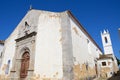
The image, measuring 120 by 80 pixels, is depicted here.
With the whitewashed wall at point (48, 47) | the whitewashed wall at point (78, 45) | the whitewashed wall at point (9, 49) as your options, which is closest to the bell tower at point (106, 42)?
the whitewashed wall at point (78, 45)

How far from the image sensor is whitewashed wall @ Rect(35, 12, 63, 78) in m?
8.55

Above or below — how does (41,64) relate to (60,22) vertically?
below

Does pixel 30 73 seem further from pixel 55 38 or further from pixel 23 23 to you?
pixel 23 23

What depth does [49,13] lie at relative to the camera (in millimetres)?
10602

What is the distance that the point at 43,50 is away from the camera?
9.37 metres

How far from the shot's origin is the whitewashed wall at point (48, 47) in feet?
28.0

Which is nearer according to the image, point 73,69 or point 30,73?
point 73,69

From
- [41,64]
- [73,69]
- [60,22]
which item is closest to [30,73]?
[41,64]

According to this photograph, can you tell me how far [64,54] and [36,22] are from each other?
4.51 metres

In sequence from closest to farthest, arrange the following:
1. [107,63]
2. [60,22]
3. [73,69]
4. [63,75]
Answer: [63,75] < [73,69] < [60,22] < [107,63]

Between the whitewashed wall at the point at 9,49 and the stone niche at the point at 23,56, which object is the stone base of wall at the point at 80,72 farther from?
the whitewashed wall at the point at 9,49

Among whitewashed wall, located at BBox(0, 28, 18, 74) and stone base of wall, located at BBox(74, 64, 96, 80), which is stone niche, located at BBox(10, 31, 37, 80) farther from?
stone base of wall, located at BBox(74, 64, 96, 80)

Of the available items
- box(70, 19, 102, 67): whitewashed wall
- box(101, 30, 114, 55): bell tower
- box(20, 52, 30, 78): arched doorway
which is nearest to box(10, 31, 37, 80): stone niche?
box(20, 52, 30, 78): arched doorway

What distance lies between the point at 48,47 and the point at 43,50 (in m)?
0.52
